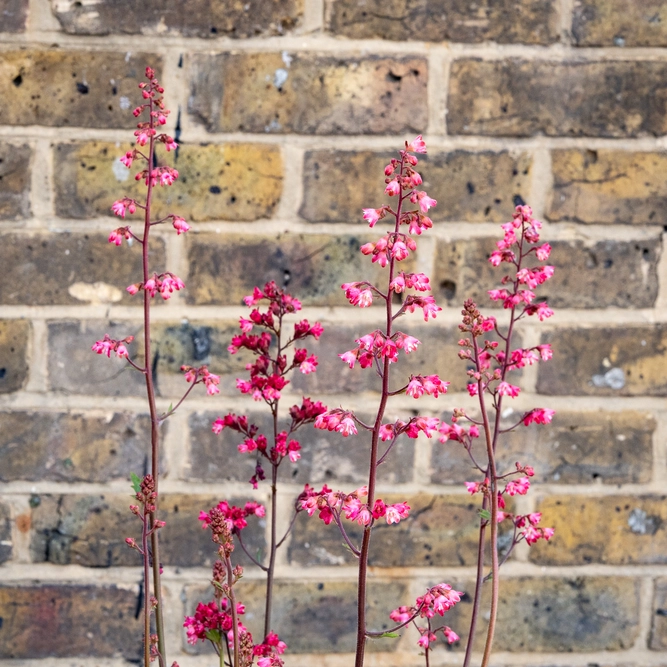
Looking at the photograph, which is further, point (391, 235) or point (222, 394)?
point (222, 394)


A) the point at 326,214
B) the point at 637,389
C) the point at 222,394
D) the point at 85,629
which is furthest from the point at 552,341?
the point at 85,629

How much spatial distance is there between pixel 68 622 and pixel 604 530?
2.75 feet

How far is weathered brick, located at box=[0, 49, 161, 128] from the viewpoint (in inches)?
43.4

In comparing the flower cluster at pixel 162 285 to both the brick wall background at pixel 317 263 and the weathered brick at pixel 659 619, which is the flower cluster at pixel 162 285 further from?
the weathered brick at pixel 659 619

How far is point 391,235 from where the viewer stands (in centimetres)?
66

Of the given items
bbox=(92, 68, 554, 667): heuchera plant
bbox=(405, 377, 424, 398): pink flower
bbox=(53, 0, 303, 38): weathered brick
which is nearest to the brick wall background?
bbox=(53, 0, 303, 38): weathered brick

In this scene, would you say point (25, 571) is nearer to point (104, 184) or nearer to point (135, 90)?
point (104, 184)

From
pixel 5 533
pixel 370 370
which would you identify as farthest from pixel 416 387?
pixel 5 533

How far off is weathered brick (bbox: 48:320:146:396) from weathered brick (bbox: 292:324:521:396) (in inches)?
10.0

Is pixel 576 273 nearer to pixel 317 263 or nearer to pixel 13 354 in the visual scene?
pixel 317 263

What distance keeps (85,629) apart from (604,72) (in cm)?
115

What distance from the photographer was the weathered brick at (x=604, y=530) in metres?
1.19

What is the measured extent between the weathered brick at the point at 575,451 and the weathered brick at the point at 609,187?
0.30 metres

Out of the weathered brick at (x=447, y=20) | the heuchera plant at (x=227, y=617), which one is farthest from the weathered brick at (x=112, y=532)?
the weathered brick at (x=447, y=20)
